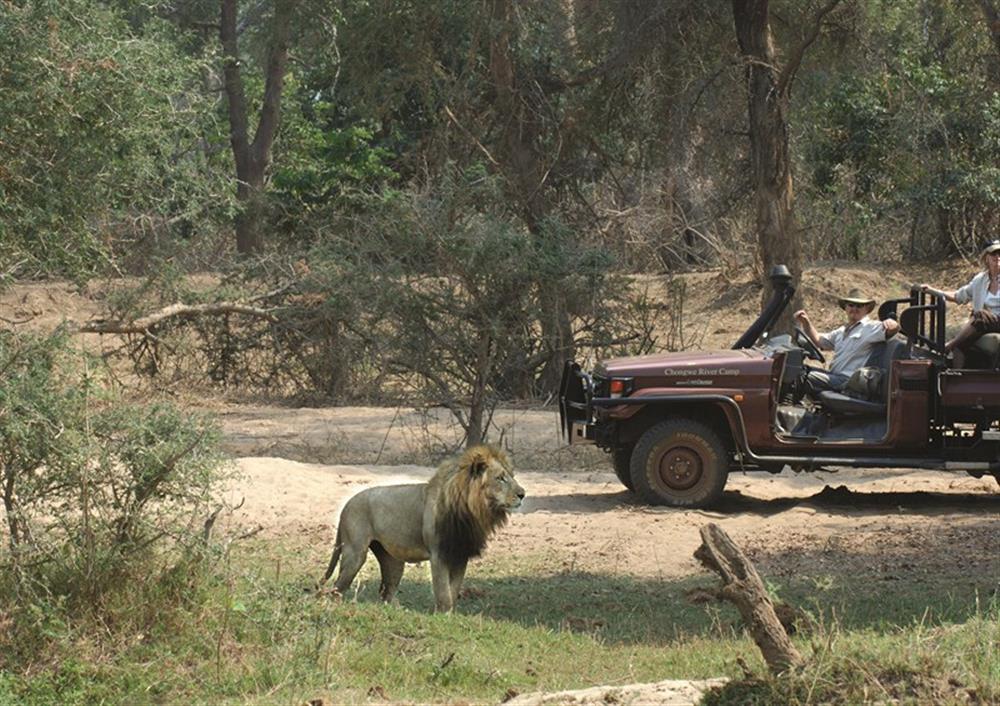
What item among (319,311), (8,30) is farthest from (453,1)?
(8,30)

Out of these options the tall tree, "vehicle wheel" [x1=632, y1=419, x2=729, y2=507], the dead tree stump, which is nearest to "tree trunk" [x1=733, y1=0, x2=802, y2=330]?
the tall tree

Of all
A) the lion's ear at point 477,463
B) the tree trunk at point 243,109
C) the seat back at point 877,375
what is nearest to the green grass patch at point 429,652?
the lion's ear at point 477,463

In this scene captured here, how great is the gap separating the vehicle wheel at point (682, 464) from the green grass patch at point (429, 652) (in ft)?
12.2

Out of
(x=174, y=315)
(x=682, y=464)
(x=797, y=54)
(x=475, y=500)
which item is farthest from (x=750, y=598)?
(x=174, y=315)

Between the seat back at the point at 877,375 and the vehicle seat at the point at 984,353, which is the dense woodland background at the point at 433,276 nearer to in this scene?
the seat back at the point at 877,375

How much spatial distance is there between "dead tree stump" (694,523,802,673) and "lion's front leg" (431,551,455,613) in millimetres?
2683

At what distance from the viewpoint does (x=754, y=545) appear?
41.5ft

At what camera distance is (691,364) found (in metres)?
14.1

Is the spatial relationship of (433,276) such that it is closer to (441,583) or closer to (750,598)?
(441,583)

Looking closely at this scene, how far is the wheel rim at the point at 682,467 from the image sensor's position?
46.0 ft

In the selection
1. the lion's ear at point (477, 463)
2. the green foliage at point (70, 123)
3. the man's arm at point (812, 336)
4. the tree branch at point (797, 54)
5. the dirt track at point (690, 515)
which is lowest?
the dirt track at point (690, 515)

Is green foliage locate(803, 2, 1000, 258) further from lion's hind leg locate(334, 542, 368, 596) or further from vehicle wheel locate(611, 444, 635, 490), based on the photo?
lion's hind leg locate(334, 542, 368, 596)

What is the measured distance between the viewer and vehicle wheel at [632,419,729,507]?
14000 mm

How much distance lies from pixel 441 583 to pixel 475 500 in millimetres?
600
